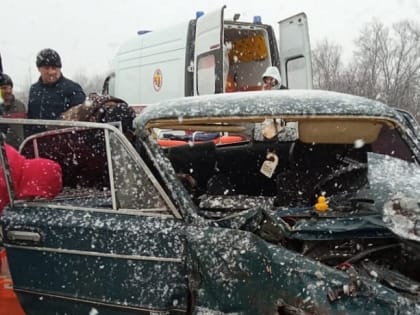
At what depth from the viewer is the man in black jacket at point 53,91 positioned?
4.86 meters

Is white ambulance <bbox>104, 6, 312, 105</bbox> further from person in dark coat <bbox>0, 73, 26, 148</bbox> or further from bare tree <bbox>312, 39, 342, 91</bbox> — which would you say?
bare tree <bbox>312, 39, 342, 91</bbox>

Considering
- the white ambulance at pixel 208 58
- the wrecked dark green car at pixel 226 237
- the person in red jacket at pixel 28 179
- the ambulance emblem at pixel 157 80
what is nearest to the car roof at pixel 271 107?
the wrecked dark green car at pixel 226 237

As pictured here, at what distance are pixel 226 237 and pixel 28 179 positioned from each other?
1.07m

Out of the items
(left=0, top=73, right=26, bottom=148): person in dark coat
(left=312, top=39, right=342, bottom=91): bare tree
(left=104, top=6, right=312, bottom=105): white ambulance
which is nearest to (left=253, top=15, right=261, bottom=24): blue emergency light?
(left=104, top=6, right=312, bottom=105): white ambulance

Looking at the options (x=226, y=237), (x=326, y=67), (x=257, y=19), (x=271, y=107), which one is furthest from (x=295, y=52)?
(x=326, y=67)

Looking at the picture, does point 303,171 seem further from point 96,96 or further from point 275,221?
point 96,96

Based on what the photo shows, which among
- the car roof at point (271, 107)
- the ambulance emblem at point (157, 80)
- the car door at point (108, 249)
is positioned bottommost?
the car door at point (108, 249)

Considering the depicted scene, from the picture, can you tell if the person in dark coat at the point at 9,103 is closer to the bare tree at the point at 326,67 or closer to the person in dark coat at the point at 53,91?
the person in dark coat at the point at 53,91

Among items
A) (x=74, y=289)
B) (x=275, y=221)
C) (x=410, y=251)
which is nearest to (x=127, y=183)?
(x=74, y=289)

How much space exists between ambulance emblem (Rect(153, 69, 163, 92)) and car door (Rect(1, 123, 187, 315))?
552 cm

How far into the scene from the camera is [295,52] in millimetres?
7871

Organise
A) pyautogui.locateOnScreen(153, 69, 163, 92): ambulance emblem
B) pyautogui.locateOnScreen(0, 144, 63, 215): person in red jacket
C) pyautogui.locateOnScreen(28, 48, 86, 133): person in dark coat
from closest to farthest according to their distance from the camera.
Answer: pyautogui.locateOnScreen(0, 144, 63, 215): person in red jacket → pyautogui.locateOnScreen(28, 48, 86, 133): person in dark coat → pyautogui.locateOnScreen(153, 69, 163, 92): ambulance emblem

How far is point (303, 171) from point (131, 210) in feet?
3.63

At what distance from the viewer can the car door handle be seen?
2479mm
